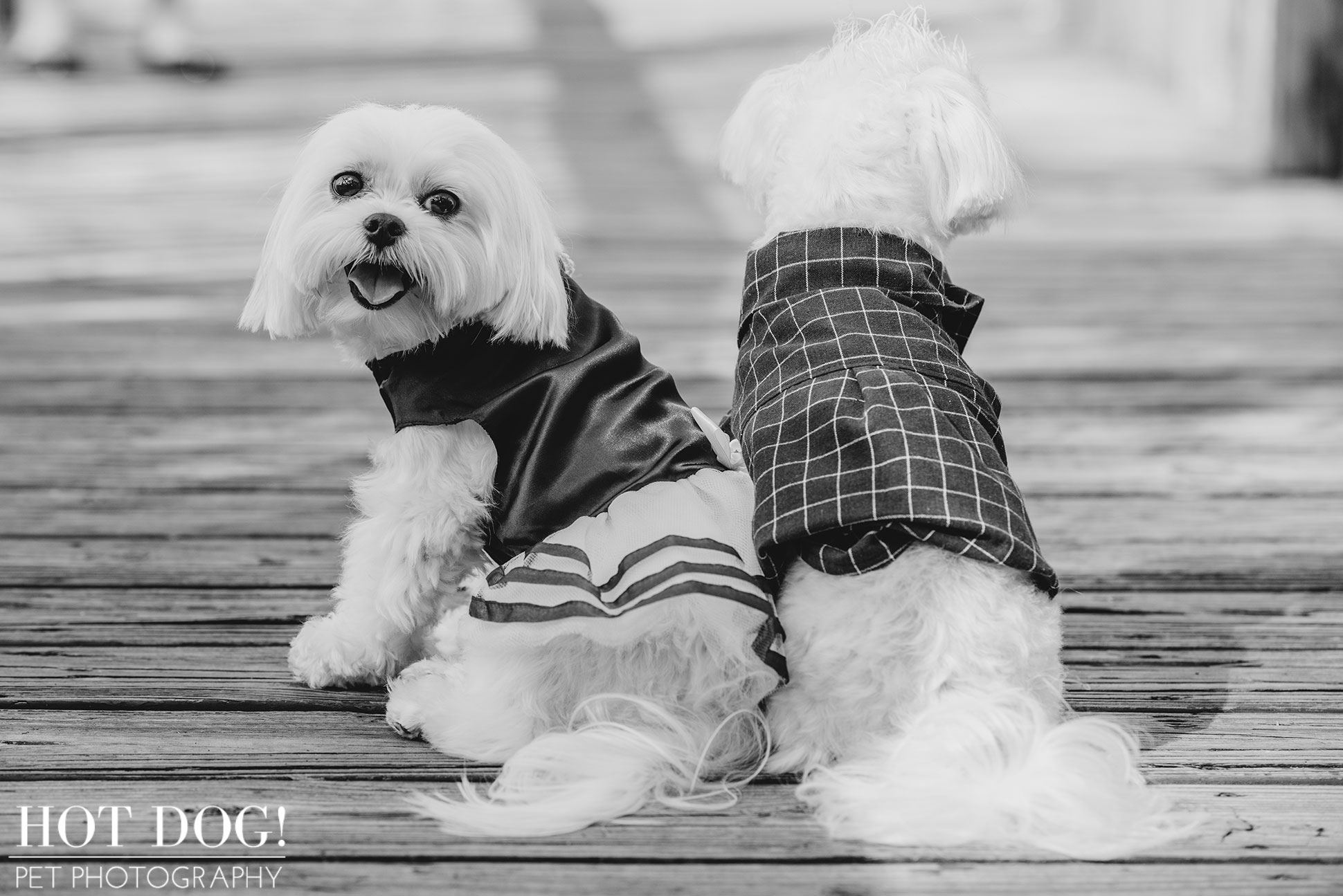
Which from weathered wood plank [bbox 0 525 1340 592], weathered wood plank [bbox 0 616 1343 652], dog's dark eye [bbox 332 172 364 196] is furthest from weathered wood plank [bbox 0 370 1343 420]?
dog's dark eye [bbox 332 172 364 196]

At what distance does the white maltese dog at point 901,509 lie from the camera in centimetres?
167

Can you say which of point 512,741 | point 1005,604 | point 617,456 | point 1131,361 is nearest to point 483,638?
point 512,741

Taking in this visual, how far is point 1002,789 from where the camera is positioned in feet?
5.44

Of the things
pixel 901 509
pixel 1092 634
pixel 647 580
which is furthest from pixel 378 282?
pixel 1092 634

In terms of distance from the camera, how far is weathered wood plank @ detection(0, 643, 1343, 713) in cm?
212

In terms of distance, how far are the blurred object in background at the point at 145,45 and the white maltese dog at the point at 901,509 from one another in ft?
26.0

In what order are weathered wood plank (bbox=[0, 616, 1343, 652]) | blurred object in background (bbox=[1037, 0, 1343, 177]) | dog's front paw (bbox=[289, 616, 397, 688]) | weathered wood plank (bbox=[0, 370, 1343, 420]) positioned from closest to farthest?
dog's front paw (bbox=[289, 616, 397, 688]) → weathered wood plank (bbox=[0, 616, 1343, 652]) → weathered wood plank (bbox=[0, 370, 1343, 420]) → blurred object in background (bbox=[1037, 0, 1343, 177])

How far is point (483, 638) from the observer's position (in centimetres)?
188

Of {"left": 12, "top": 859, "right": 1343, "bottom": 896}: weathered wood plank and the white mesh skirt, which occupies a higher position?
the white mesh skirt

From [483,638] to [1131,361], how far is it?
2844mm

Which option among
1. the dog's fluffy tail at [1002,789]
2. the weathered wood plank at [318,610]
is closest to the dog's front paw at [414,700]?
the weathered wood plank at [318,610]

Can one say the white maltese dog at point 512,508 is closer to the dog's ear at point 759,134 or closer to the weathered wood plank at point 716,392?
the dog's ear at point 759,134

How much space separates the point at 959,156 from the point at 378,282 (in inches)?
32.1

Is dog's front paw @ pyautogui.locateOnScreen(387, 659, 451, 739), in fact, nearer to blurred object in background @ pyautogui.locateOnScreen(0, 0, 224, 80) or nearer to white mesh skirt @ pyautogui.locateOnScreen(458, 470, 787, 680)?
white mesh skirt @ pyautogui.locateOnScreen(458, 470, 787, 680)
